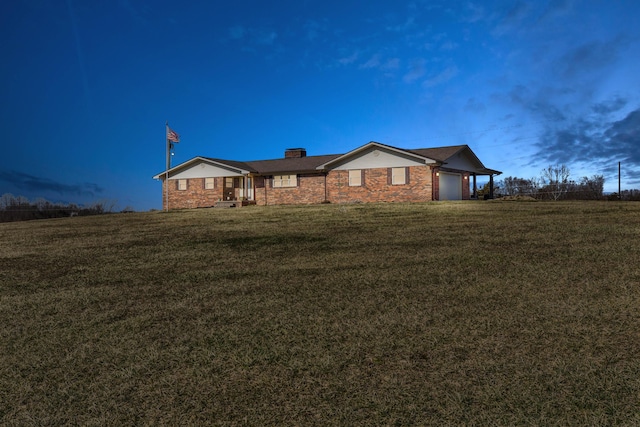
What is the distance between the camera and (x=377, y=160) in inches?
1047

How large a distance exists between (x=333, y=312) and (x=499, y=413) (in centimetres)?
243

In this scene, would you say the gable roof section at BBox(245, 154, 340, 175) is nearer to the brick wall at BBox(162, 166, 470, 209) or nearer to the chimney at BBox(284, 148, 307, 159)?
the brick wall at BBox(162, 166, 470, 209)

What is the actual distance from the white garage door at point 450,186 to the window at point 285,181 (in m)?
10.6

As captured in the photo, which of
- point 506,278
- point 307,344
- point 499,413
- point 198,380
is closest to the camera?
point 499,413

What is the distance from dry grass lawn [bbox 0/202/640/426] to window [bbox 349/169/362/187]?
18401 millimetres

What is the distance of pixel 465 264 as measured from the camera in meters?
7.17

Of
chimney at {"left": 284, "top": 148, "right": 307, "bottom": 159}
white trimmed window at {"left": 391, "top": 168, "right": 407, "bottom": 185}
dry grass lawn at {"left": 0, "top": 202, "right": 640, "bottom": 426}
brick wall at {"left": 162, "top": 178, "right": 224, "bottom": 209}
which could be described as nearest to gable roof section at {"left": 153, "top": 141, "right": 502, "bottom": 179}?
chimney at {"left": 284, "top": 148, "right": 307, "bottom": 159}

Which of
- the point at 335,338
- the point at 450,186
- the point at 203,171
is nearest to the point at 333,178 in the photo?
the point at 450,186

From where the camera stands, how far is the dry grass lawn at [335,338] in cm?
324

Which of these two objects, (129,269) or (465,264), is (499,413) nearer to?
(465,264)

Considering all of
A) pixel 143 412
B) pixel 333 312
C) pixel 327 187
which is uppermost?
pixel 327 187

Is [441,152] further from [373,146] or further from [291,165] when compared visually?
[291,165]

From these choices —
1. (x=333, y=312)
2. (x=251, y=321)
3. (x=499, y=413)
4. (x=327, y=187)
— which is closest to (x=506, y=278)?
Result: (x=333, y=312)

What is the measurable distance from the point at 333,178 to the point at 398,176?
4.78m
